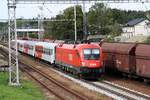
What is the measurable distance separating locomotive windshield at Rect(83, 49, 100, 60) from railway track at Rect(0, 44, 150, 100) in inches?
72.7

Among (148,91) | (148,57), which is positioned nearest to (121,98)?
(148,91)

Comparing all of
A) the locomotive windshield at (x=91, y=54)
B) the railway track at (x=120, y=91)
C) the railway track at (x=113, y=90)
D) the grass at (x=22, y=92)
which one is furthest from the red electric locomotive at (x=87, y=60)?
the grass at (x=22, y=92)

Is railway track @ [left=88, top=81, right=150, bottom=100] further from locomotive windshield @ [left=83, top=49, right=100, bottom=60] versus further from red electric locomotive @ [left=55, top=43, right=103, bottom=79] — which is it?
locomotive windshield @ [left=83, top=49, right=100, bottom=60]

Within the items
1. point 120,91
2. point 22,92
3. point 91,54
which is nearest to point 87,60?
point 91,54

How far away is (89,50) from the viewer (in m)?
34.8

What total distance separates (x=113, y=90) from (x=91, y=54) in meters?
6.97

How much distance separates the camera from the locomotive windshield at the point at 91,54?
3450cm

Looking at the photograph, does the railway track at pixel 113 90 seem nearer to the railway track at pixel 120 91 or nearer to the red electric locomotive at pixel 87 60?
the railway track at pixel 120 91

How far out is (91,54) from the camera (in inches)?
1366

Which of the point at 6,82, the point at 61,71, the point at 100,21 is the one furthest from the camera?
the point at 100,21

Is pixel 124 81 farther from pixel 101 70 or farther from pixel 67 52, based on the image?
pixel 67 52

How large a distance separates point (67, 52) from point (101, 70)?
17.3ft

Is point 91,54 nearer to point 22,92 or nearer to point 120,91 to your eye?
point 120,91

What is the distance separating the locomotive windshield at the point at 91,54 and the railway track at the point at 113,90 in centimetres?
185
